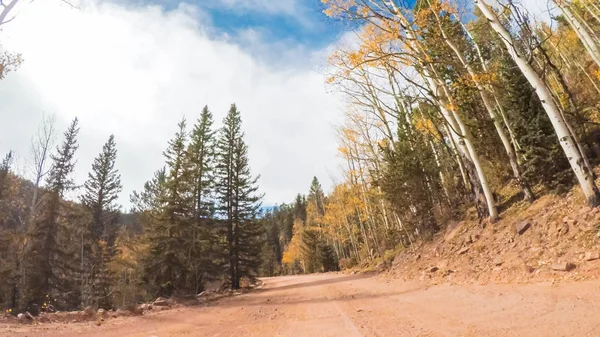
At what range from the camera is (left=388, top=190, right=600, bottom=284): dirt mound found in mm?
5530

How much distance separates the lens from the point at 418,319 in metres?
4.81

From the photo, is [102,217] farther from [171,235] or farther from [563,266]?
[563,266]

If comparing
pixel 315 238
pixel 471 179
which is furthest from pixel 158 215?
pixel 315 238

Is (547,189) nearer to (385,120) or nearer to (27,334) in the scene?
(385,120)

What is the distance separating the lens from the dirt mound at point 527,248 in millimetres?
5530

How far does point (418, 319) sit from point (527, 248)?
14.1 feet

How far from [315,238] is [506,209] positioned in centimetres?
3452

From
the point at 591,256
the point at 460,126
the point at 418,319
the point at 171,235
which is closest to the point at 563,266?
the point at 591,256

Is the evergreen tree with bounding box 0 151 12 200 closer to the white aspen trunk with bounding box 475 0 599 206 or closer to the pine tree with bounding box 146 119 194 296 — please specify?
the pine tree with bounding box 146 119 194 296

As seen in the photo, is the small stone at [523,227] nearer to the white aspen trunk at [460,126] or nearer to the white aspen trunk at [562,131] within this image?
the white aspen trunk at [562,131]

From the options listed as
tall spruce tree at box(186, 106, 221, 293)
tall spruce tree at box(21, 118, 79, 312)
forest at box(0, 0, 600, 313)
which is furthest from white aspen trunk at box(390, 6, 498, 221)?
tall spruce tree at box(21, 118, 79, 312)

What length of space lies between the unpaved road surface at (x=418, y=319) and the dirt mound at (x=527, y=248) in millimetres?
719

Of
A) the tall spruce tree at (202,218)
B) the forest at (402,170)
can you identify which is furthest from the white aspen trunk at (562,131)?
the tall spruce tree at (202,218)

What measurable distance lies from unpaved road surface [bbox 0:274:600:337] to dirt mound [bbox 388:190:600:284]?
0.72 metres
